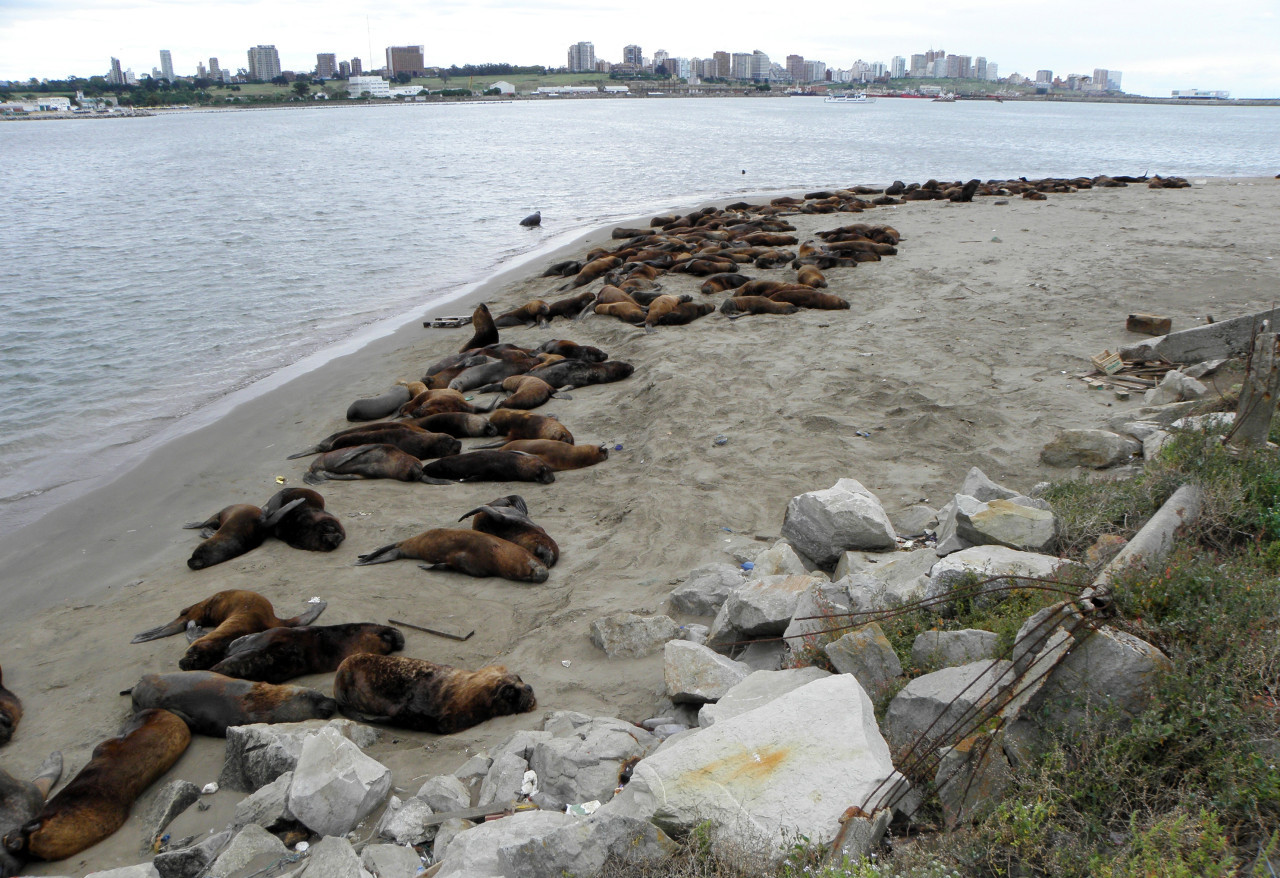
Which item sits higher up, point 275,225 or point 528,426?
point 275,225

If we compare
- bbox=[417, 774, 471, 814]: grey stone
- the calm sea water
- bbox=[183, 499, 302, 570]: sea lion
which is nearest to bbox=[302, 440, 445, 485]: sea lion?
bbox=[183, 499, 302, 570]: sea lion

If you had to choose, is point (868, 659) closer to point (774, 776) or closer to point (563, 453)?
point (774, 776)

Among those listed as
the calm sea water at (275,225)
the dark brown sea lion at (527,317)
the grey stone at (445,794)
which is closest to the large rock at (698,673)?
the grey stone at (445,794)

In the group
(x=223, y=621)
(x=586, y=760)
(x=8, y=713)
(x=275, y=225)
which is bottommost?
(x=8, y=713)

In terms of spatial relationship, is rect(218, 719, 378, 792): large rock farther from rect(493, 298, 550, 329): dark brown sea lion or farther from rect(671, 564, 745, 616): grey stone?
rect(493, 298, 550, 329): dark brown sea lion

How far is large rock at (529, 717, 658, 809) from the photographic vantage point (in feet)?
12.3

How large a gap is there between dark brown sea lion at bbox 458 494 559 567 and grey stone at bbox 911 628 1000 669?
330 cm

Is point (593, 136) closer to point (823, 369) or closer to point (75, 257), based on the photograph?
point (75, 257)

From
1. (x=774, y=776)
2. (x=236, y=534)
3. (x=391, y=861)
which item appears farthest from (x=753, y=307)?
(x=391, y=861)

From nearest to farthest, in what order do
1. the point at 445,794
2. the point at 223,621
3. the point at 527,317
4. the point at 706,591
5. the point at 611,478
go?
the point at 445,794 → the point at 706,591 → the point at 223,621 → the point at 611,478 → the point at 527,317

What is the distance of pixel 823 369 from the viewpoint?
9891mm

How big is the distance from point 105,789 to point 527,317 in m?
10.6

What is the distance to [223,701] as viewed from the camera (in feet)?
16.1

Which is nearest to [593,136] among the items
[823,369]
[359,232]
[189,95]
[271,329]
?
[359,232]
